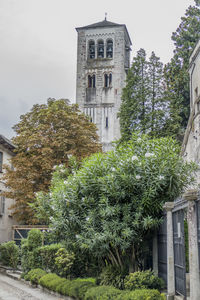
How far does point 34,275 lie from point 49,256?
126cm

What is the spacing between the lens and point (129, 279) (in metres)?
11.2

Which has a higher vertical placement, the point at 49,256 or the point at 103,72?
the point at 103,72

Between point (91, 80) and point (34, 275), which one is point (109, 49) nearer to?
point (91, 80)

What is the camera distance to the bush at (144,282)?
1084 cm

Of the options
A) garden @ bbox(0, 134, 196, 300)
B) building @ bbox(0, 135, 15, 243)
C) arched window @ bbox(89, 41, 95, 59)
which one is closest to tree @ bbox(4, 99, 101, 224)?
building @ bbox(0, 135, 15, 243)

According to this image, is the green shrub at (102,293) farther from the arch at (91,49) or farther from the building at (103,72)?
the arch at (91,49)

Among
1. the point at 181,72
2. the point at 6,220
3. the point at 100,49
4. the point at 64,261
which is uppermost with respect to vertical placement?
the point at 100,49

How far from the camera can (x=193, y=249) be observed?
337 inches

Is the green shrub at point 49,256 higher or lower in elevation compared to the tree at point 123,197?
lower

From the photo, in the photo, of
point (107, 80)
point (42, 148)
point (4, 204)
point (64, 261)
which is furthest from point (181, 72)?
point (107, 80)

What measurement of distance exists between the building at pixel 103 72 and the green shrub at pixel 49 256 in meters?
35.8

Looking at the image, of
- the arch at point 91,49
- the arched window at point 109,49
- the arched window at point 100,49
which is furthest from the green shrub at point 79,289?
the arch at point 91,49

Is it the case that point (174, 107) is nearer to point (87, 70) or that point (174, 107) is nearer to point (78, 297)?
point (78, 297)

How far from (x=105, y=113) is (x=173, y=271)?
45689 mm
